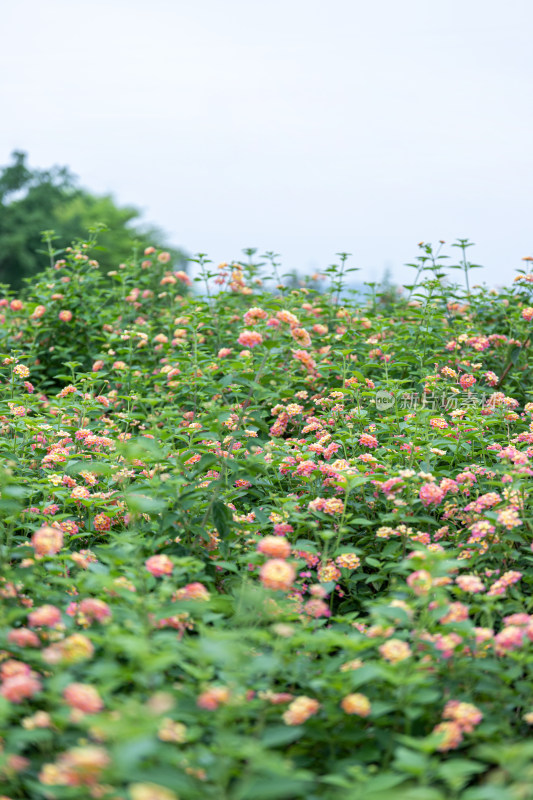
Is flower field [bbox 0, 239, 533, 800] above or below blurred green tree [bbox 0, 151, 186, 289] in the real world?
below

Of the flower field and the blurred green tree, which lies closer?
the flower field

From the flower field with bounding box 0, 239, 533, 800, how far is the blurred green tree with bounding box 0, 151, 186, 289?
23.3 meters

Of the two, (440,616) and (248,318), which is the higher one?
(248,318)

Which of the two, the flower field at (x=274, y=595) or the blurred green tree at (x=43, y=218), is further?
the blurred green tree at (x=43, y=218)

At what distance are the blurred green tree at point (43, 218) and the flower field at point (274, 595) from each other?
23342 millimetres

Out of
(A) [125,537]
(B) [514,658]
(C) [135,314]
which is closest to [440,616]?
A: (B) [514,658]

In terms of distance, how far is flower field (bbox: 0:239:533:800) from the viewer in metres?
1.41

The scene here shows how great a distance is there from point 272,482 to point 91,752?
1.90 metres

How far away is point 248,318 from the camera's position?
7.82 feet

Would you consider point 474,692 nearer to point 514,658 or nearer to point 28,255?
point 514,658

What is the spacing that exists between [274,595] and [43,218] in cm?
3291

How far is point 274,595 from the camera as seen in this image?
198 cm

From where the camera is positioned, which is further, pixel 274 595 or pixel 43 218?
pixel 43 218

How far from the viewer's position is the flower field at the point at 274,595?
141cm
